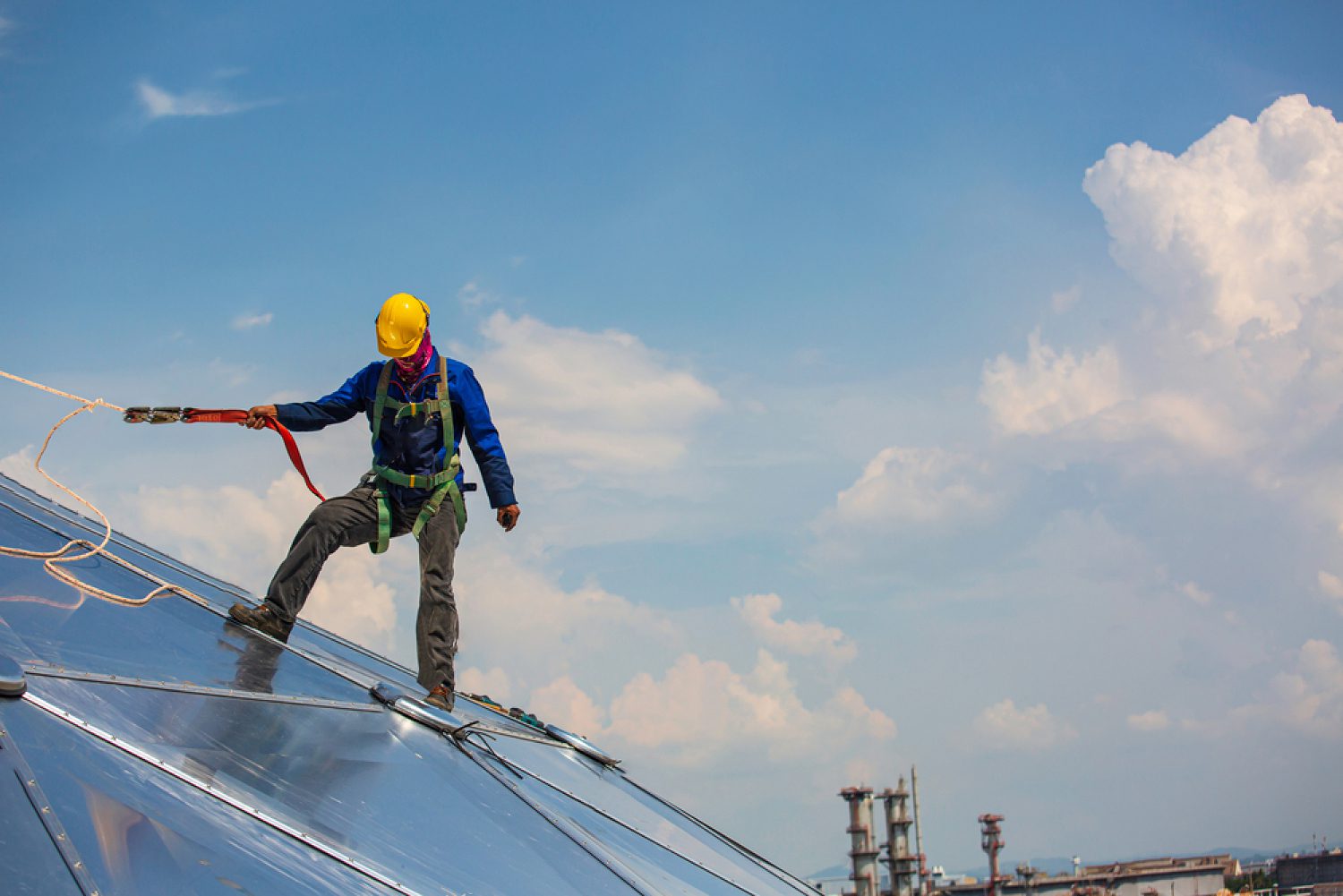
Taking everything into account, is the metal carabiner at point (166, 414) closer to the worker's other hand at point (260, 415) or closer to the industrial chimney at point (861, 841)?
the worker's other hand at point (260, 415)

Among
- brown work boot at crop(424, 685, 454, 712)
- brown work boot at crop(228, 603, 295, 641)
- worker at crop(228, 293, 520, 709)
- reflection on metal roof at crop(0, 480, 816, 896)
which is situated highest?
worker at crop(228, 293, 520, 709)

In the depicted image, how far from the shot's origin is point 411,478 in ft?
23.9

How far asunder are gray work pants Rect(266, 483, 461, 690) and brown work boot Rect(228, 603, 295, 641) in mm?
41

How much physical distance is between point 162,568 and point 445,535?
7.76 feet

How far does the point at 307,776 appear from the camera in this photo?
16.3 ft

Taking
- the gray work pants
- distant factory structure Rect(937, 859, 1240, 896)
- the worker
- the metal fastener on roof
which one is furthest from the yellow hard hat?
distant factory structure Rect(937, 859, 1240, 896)

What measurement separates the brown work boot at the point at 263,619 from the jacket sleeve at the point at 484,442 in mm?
1358

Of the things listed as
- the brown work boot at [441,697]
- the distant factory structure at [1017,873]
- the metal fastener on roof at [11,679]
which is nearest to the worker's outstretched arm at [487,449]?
the brown work boot at [441,697]

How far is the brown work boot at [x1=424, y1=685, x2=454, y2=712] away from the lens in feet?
22.5

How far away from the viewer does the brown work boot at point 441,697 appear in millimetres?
6855

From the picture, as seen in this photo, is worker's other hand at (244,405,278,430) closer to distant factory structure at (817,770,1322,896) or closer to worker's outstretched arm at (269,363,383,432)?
worker's outstretched arm at (269,363,383,432)

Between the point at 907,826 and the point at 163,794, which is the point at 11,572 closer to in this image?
the point at 163,794

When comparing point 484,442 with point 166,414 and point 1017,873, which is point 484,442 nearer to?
point 166,414

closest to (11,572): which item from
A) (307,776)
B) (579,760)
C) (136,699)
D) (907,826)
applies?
(136,699)
